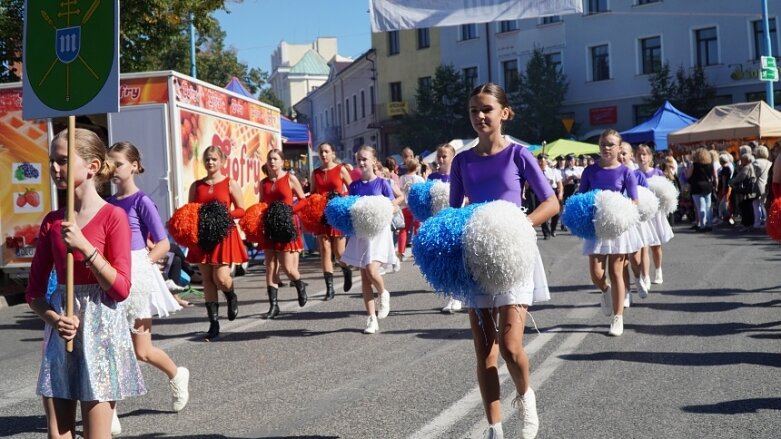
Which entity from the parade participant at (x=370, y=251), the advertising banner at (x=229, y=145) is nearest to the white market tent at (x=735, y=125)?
the advertising banner at (x=229, y=145)

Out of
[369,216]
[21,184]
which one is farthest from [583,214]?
[21,184]

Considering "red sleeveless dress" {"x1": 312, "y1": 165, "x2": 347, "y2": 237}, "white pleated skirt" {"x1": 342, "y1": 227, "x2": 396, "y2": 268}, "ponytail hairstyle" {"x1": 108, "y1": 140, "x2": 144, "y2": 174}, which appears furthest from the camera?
"red sleeveless dress" {"x1": 312, "y1": 165, "x2": 347, "y2": 237}

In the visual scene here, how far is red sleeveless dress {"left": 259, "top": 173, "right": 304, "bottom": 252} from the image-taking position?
10773mm

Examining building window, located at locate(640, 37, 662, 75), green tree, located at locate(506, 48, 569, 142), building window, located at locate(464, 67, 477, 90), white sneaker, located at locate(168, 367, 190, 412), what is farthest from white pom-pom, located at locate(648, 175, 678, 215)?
building window, located at locate(464, 67, 477, 90)

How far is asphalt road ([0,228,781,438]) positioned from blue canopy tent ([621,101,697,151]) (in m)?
17.0

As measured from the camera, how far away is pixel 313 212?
11.6 m

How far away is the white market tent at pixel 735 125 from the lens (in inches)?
975

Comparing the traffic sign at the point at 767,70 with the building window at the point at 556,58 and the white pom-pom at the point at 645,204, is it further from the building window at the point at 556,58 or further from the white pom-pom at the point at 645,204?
the building window at the point at 556,58

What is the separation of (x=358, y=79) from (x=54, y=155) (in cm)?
6227

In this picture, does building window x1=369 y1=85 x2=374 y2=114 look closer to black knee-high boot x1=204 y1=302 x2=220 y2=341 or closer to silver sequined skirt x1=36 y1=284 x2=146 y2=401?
black knee-high boot x1=204 y1=302 x2=220 y2=341

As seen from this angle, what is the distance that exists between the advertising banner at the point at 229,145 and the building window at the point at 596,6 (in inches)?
1177

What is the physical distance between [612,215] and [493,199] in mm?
3847

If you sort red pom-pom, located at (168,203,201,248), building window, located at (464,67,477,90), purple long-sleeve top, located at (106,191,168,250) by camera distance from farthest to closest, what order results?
building window, located at (464,67,477,90) < red pom-pom, located at (168,203,201,248) < purple long-sleeve top, located at (106,191,168,250)

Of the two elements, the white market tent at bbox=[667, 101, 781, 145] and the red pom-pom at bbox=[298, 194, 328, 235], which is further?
the white market tent at bbox=[667, 101, 781, 145]
